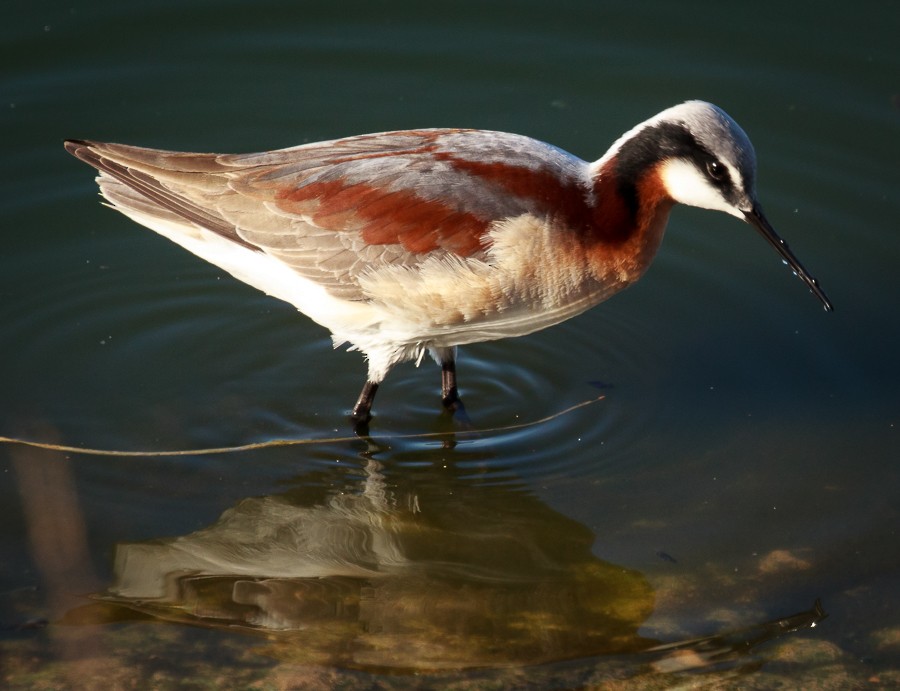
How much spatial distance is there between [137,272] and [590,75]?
4.01 metres

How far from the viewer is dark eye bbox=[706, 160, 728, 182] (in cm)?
666

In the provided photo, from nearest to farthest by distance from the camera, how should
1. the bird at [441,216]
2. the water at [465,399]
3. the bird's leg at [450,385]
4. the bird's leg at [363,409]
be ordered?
1. the water at [465,399]
2. the bird at [441,216]
3. the bird's leg at [363,409]
4. the bird's leg at [450,385]

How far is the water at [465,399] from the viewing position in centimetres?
597

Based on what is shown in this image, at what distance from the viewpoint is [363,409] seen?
298 inches

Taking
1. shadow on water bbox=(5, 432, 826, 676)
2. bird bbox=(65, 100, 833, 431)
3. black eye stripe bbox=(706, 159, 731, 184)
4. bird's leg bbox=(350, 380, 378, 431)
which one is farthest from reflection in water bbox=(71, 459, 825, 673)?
black eye stripe bbox=(706, 159, 731, 184)

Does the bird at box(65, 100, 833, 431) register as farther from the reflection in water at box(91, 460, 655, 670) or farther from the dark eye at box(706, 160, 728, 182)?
the reflection in water at box(91, 460, 655, 670)

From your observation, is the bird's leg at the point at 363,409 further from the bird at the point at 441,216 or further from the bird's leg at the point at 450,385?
the bird's leg at the point at 450,385

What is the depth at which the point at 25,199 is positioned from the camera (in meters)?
9.09

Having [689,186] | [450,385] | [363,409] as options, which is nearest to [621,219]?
[689,186]

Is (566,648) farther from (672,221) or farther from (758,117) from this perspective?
(758,117)

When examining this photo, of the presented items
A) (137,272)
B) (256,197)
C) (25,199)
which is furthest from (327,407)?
(25,199)

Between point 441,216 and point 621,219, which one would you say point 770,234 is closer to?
point 621,219

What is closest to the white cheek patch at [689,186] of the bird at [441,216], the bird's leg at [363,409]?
the bird at [441,216]

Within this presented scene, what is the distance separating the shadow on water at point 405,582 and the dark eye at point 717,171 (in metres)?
1.97
